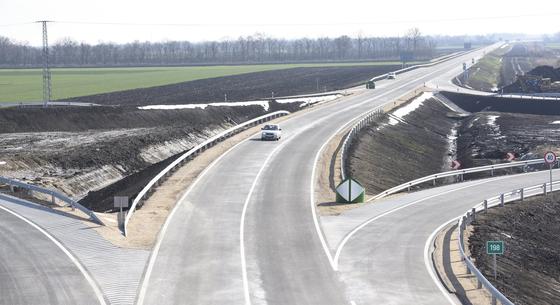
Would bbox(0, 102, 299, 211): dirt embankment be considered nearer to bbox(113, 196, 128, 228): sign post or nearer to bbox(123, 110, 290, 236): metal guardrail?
bbox(123, 110, 290, 236): metal guardrail

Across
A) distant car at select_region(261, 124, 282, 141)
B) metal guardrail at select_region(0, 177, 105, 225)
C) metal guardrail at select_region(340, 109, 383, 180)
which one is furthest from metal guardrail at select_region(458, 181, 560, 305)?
distant car at select_region(261, 124, 282, 141)

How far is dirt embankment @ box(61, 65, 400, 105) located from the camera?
103m

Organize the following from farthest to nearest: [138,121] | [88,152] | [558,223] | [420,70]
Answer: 1. [420,70]
2. [138,121]
3. [88,152]
4. [558,223]

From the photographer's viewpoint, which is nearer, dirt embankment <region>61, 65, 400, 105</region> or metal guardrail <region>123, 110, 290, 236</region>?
Answer: metal guardrail <region>123, 110, 290, 236</region>

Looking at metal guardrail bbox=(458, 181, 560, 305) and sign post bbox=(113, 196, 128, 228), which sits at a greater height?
sign post bbox=(113, 196, 128, 228)

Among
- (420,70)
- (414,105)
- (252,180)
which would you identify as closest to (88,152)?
(252,180)

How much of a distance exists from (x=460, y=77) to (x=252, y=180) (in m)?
102

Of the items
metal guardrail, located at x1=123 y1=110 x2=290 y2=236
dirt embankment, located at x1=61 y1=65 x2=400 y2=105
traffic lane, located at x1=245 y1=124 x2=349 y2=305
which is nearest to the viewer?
traffic lane, located at x1=245 y1=124 x2=349 y2=305

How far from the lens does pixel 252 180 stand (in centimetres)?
4222

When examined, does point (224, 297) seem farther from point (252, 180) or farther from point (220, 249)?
point (252, 180)

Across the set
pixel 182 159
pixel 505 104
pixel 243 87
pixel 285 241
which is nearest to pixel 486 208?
pixel 285 241

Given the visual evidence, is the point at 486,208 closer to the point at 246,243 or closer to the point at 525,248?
the point at 525,248

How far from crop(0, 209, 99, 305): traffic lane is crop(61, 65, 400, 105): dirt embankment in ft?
216

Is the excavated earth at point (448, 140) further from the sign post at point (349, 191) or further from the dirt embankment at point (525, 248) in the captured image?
the dirt embankment at point (525, 248)
